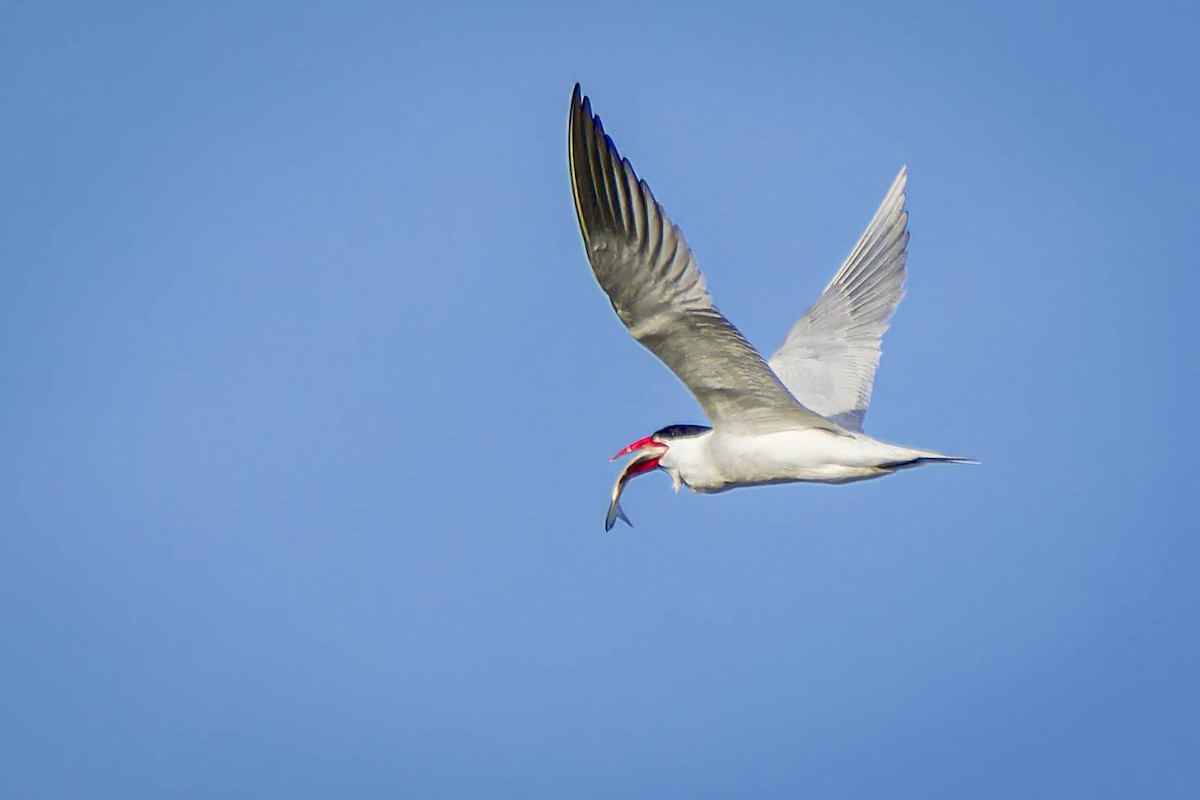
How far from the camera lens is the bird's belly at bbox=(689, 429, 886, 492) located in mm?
10539

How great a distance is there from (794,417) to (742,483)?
0.71m

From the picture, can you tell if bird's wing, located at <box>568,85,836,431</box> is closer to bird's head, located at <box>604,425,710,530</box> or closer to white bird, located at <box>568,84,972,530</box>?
white bird, located at <box>568,84,972,530</box>

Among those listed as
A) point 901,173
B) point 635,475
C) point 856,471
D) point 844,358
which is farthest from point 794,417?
point 901,173

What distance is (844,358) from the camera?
13.3m

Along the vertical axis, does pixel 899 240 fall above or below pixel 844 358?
above

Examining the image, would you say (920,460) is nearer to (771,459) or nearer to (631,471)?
(771,459)

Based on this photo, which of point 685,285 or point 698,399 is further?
point 698,399

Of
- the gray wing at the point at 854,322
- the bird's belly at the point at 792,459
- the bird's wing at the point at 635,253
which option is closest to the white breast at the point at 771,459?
the bird's belly at the point at 792,459

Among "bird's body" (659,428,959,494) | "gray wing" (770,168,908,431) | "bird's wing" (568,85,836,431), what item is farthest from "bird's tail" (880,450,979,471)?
"gray wing" (770,168,908,431)

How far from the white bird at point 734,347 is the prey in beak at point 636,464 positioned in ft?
0.03

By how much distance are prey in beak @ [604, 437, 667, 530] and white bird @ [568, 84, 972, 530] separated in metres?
0.01

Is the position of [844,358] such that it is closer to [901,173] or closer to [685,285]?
[901,173]

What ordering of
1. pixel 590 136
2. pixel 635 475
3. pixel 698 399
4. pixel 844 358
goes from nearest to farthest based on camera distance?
pixel 590 136 → pixel 698 399 → pixel 635 475 → pixel 844 358

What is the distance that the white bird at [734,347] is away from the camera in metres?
9.26
